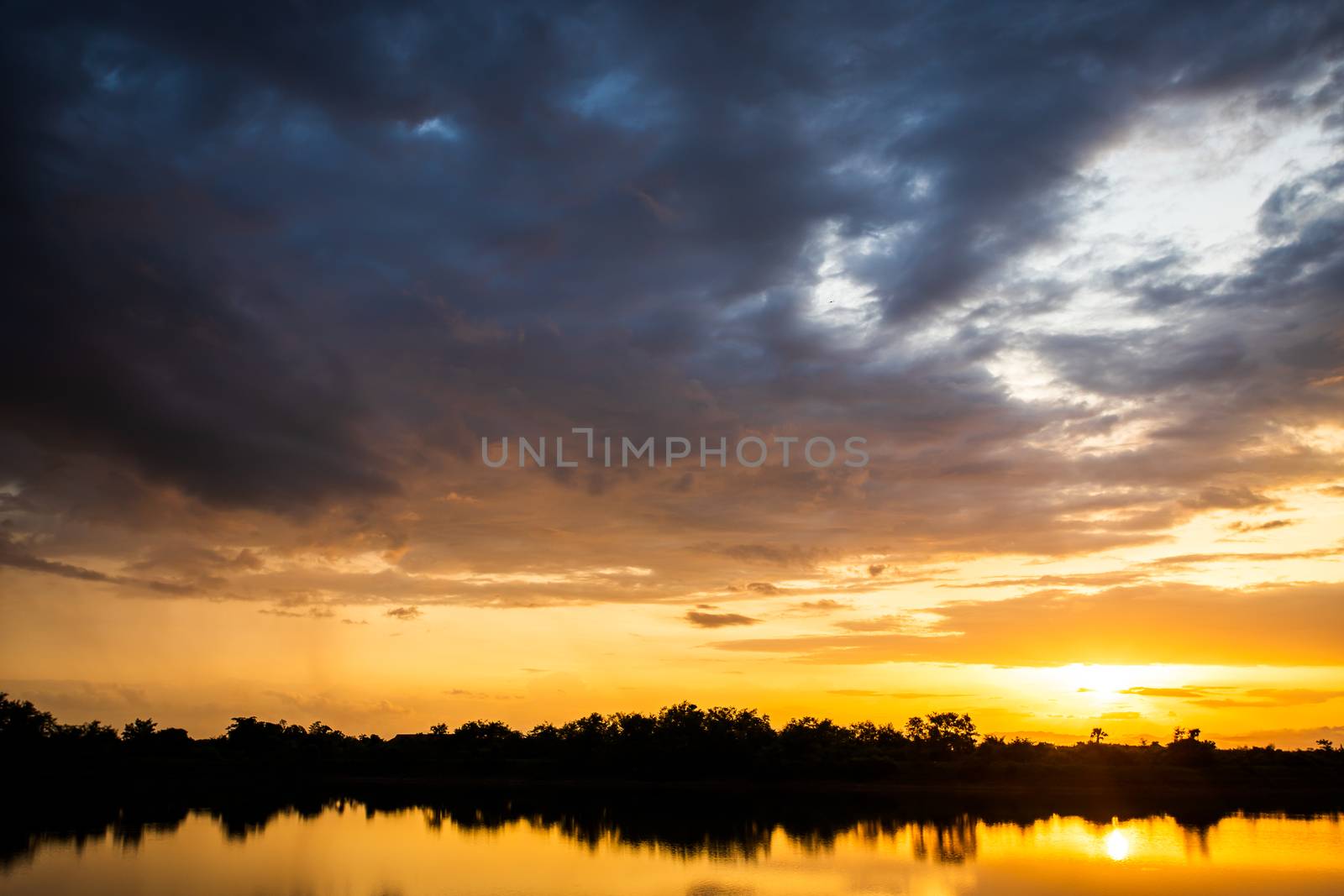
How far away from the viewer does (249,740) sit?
129750mm

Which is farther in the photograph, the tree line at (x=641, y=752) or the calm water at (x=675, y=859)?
the tree line at (x=641, y=752)

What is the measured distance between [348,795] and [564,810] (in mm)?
31738

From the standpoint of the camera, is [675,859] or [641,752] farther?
[641,752]

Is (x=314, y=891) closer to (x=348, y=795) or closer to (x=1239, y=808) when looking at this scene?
(x=348, y=795)

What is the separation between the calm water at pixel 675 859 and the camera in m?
39.6

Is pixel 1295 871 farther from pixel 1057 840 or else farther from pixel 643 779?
pixel 643 779

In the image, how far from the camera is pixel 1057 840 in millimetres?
56531

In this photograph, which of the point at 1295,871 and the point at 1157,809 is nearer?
the point at 1295,871

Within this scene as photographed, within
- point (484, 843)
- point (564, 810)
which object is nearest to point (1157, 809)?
point (564, 810)

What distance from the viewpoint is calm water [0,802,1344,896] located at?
3962 cm

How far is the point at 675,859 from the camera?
4694 centimetres

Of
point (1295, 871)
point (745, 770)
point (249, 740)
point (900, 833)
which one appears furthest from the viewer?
point (249, 740)

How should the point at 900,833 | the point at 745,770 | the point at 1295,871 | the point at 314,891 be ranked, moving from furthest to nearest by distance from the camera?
1. the point at 745,770
2. the point at 900,833
3. the point at 1295,871
4. the point at 314,891

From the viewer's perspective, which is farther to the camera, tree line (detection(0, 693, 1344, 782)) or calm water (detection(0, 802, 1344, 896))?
tree line (detection(0, 693, 1344, 782))
